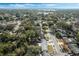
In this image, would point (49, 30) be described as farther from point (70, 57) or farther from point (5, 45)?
point (5, 45)

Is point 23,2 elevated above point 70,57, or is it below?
above

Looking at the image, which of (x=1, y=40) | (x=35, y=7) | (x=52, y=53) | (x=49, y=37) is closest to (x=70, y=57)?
(x=52, y=53)

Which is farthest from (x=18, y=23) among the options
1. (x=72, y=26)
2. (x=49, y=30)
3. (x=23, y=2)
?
(x=72, y=26)

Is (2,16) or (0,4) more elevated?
(0,4)

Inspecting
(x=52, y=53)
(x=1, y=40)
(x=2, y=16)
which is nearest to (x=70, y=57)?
(x=52, y=53)

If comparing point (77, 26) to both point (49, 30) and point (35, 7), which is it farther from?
point (35, 7)

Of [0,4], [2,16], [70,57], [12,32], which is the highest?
[0,4]

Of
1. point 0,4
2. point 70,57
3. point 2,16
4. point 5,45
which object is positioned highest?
point 0,4
